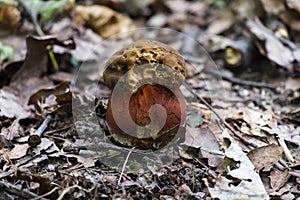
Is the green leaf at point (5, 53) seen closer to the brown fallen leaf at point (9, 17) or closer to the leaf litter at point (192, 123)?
the leaf litter at point (192, 123)

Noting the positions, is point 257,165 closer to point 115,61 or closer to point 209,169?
point 209,169

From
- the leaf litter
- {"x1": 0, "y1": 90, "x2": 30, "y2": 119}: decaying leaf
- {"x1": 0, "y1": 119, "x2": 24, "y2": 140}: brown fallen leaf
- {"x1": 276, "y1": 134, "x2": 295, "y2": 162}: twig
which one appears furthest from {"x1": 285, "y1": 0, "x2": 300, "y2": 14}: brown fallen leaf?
{"x1": 0, "y1": 119, "x2": 24, "y2": 140}: brown fallen leaf

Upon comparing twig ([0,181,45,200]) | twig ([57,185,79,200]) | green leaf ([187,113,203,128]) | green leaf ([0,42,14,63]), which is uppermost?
green leaf ([0,42,14,63])

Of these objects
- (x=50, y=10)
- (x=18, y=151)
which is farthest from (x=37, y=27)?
(x=18, y=151)

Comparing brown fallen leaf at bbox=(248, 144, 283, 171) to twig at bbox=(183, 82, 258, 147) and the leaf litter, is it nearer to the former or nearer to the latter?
the leaf litter

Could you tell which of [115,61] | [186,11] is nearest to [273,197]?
[115,61]

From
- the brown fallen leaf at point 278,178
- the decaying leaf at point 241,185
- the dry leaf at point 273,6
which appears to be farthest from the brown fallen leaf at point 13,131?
the dry leaf at point 273,6
